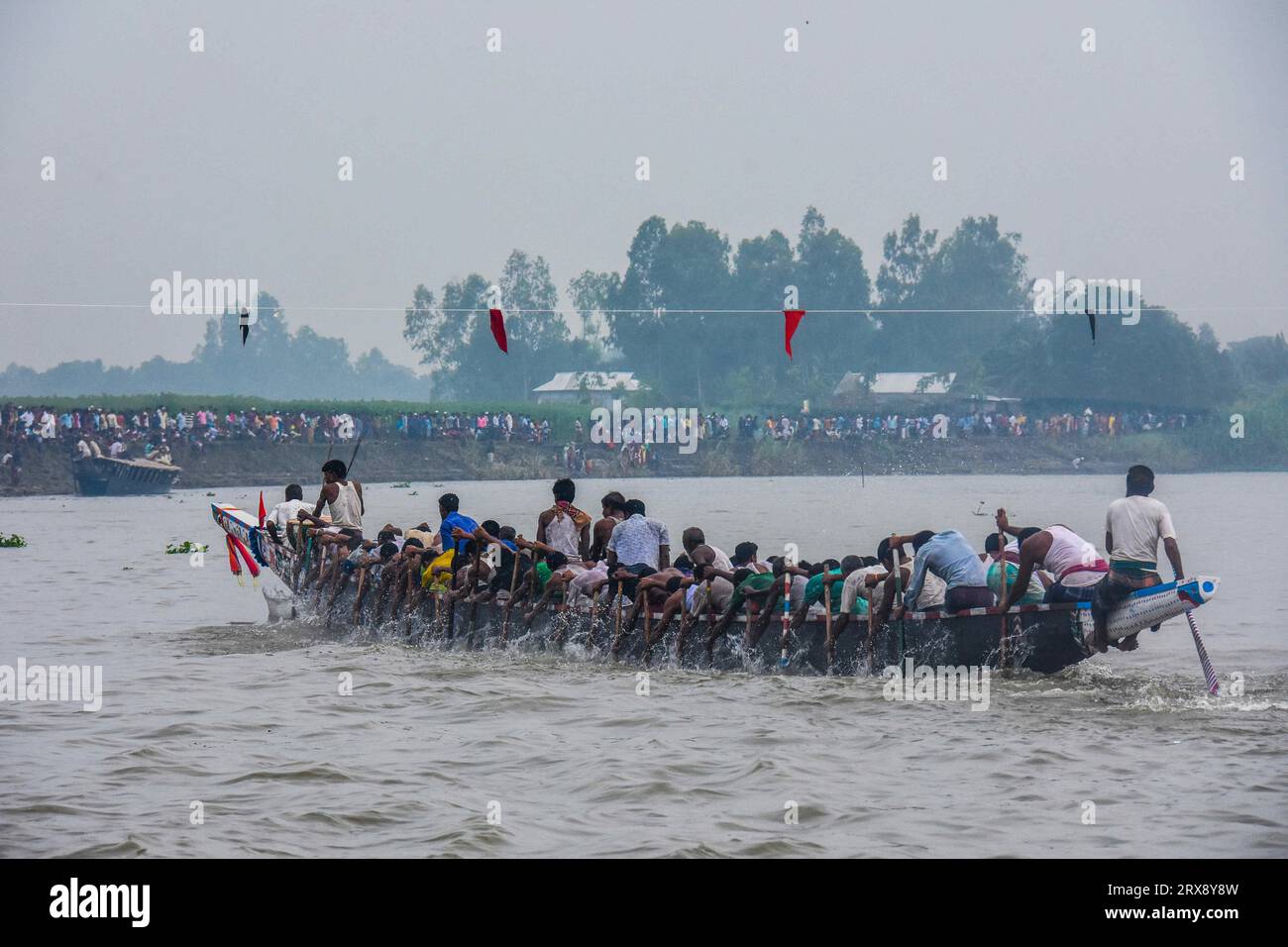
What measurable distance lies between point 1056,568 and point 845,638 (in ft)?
6.41

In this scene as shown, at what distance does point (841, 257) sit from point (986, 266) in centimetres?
1138

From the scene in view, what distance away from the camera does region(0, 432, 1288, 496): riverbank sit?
64.7 meters

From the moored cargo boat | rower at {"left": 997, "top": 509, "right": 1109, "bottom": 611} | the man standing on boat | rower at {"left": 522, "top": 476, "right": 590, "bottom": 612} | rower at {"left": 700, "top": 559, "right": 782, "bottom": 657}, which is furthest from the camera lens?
the moored cargo boat

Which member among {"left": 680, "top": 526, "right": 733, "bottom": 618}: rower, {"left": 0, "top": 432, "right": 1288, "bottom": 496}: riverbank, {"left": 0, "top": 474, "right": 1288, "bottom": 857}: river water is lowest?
{"left": 0, "top": 474, "right": 1288, "bottom": 857}: river water

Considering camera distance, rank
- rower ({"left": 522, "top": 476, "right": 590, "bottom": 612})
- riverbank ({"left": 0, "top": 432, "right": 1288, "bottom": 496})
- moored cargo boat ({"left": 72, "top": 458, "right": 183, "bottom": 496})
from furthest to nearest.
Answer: riverbank ({"left": 0, "top": 432, "right": 1288, "bottom": 496}) → moored cargo boat ({"left": 72, "top": 458, "right": 183, "bottom": 496}) → rower ({"left": 522, "top": 476, "right": 590, "bottom": 612})

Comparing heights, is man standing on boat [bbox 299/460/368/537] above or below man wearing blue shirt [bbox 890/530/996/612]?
above

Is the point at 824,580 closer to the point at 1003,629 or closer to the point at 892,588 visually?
the point at 892,588

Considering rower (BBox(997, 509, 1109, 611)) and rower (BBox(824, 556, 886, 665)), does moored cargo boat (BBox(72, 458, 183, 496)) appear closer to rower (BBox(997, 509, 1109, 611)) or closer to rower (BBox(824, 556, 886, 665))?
→ rower (BBox(824, 556, 886, 665))

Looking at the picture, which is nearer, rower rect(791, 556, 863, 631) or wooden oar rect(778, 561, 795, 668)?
rower rect(791, 556, 863, 631)

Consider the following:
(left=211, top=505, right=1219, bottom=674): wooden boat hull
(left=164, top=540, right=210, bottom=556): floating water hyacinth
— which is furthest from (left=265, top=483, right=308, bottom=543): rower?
(left=164, top=540, right=210, bottom=556): floating water hyacinth

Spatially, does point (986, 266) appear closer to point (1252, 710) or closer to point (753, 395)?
point (753, 395)

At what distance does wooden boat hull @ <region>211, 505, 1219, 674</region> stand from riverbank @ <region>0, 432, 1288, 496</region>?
44.7 m

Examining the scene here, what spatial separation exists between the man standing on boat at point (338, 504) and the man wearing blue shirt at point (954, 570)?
8.41 m
